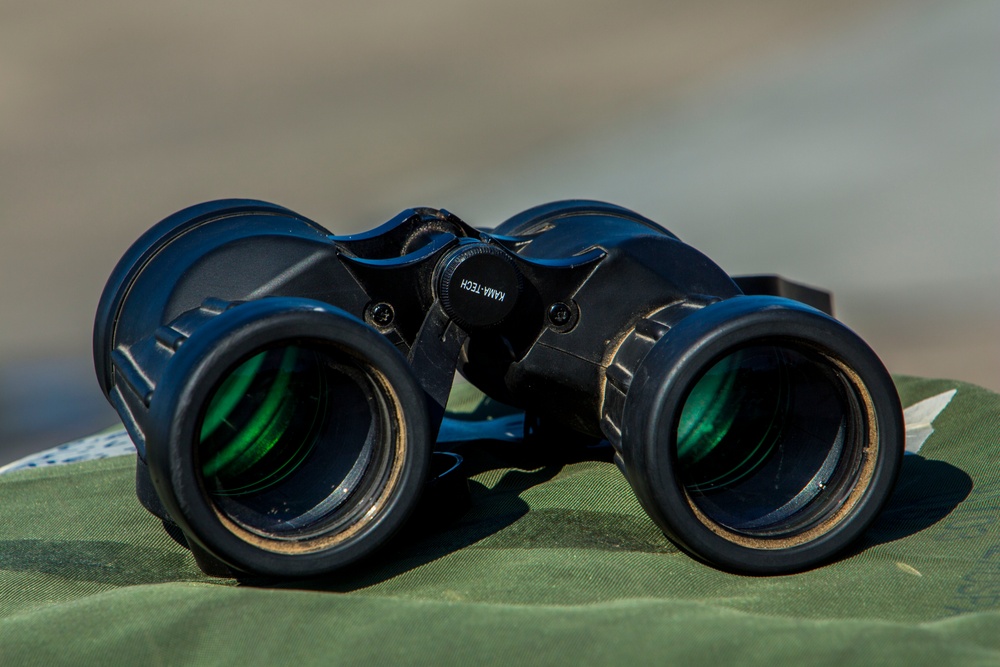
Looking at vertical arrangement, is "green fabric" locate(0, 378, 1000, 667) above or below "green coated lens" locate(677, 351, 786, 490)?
below

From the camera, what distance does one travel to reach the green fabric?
97 cm

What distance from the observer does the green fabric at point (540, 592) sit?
971 mm

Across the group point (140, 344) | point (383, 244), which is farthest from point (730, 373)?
point (140, 344)

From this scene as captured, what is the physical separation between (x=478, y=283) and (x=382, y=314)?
16 centimetres

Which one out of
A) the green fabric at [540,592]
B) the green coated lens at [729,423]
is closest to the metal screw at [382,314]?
the green fabric at [540,592]

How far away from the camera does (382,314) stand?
4.89ft

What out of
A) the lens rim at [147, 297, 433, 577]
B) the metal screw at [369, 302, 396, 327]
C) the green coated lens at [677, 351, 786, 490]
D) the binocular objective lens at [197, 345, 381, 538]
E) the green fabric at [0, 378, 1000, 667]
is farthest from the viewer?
the metal screw at [369, 302, 396, 327]

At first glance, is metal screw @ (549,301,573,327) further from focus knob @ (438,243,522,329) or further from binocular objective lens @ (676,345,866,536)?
binocular objective lens @ (676,345,866,536)

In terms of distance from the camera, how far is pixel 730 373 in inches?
54.4

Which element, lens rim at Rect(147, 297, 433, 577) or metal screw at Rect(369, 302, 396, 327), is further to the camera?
metal screw at Rect(369, 302, 396, 327)

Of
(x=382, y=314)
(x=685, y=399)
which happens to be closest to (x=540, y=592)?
(x=685, y=399)

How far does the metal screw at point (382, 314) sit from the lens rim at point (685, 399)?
0.40 m

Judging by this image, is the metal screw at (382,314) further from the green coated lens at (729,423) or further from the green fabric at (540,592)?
the green coated lens at (729,423)

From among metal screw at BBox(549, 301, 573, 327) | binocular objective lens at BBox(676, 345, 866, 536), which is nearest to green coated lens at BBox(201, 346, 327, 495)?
metal screw at BBox(549, 301, 573, 327)
